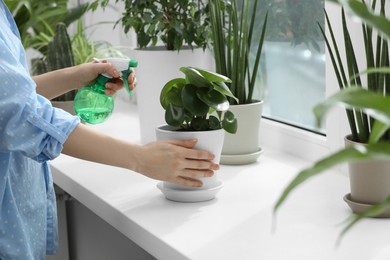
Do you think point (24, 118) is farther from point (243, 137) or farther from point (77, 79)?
point (243, 137)

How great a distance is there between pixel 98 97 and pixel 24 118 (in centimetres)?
45

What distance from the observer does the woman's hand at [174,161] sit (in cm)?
111

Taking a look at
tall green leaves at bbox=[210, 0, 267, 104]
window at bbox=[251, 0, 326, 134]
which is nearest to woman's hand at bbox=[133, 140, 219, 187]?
tall green leaves at bbox=[210, 0, 267, 104]

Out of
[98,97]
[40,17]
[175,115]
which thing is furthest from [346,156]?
[40,17]

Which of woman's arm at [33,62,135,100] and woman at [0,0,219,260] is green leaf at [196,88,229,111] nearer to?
woman at [0,0,219,260]

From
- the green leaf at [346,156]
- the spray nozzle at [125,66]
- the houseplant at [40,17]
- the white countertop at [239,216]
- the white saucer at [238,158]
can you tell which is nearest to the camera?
the green leaf at [346,156]

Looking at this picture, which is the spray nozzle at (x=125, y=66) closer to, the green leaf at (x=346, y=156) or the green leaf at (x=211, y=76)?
the green leaf at (x=211, y=76)

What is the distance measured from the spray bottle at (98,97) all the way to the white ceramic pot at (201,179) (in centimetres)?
20

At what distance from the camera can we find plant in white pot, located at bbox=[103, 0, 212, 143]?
154 centimetres

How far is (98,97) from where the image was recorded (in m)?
1.44

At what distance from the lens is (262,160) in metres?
1.49

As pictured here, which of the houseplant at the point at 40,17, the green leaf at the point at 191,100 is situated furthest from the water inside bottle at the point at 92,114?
the houseplant at the point at 40,17

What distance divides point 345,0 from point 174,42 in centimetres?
111

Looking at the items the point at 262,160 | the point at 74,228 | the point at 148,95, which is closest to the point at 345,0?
the point at 262,160
